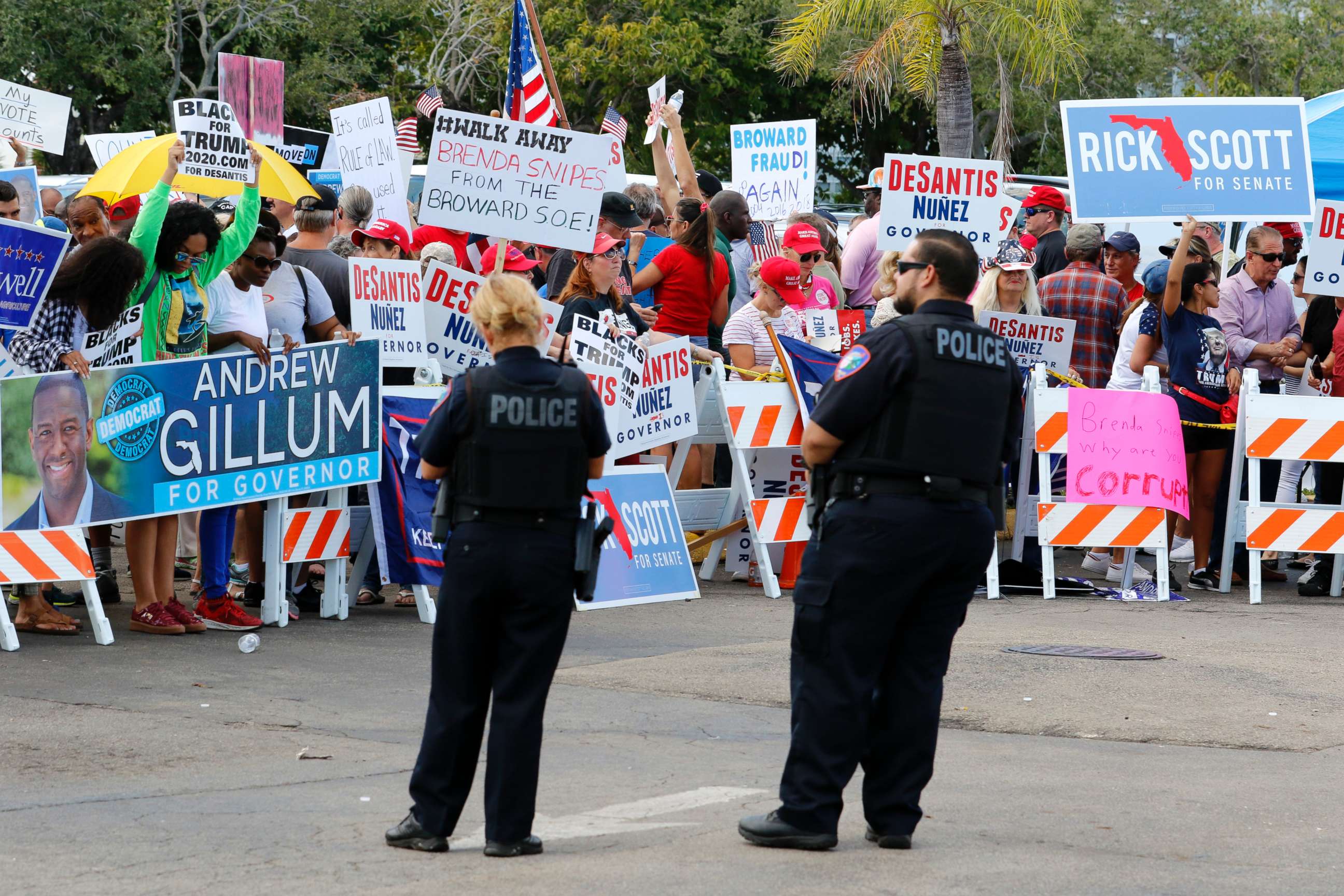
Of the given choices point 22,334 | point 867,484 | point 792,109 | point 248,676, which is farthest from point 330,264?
point 792,109

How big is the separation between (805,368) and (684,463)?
3.58 ft

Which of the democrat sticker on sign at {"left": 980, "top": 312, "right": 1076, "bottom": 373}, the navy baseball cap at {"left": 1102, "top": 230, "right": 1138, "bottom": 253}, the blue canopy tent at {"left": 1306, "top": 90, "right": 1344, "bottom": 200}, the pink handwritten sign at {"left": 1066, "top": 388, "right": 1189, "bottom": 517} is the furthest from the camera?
the blue canopy tent at {"left": 1306, "top": 90, "right": 1344, "bottom": 200}

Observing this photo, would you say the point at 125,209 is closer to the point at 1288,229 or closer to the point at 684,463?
the point at 684,463

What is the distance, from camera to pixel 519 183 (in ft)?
33.2

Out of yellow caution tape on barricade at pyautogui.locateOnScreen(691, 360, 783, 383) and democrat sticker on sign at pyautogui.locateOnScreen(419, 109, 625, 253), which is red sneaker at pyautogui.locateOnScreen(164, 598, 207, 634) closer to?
democrat sticker on sign at pyautogui.locateOnScreen(419, 109, 625, 253)

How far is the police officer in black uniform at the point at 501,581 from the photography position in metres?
5.36

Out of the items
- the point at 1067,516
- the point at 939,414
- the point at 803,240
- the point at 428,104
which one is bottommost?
the point at 1067,516

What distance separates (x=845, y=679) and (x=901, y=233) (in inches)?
285

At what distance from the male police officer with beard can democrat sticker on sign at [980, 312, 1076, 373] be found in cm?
605

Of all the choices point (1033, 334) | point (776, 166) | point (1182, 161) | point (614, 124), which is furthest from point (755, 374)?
point (776, 166)

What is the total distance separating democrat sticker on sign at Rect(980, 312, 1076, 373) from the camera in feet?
38.1

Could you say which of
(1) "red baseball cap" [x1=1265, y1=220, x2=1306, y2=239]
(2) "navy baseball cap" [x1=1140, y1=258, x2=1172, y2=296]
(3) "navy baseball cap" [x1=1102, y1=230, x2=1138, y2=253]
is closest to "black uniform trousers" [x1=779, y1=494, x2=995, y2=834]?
(2) "navy baseball cap" [x1=1140, y1=258, x2=1172, y2=296]

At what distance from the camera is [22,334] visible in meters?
8.59

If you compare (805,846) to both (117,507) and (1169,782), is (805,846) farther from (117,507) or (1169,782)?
(117,507)
